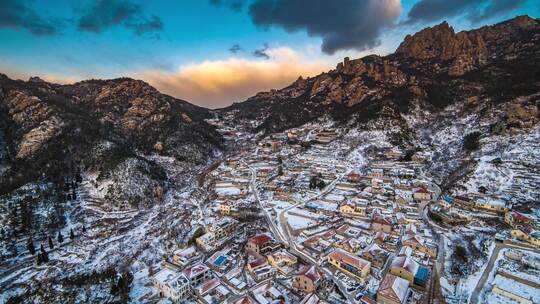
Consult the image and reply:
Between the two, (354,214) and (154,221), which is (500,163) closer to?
(354,214)

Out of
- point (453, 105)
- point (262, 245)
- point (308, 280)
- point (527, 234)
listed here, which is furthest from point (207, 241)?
point (453, 105)

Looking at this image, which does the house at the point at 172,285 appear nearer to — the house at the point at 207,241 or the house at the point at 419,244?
the house at the point at 207,241

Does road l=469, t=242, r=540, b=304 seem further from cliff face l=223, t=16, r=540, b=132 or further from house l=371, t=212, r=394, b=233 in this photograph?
cliff face l=223, t=16, r=540, b=132

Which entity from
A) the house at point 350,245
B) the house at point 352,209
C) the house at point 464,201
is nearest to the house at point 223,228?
the house at point 350,245

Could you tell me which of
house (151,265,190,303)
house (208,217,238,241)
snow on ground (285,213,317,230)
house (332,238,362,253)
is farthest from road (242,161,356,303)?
Answer: house (151,265,190,303)

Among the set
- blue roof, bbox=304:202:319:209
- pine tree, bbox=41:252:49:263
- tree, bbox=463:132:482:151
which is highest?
tree, bbox=463:132:482:151

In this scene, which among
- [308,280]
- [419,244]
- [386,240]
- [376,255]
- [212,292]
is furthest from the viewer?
[386,240]

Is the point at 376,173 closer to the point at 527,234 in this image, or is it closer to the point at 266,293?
the point at 527,234

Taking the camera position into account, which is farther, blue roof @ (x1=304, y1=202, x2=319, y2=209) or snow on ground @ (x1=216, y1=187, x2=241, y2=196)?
snow on ground @ (x1=216, y1=187, x2=241, y2=196)
